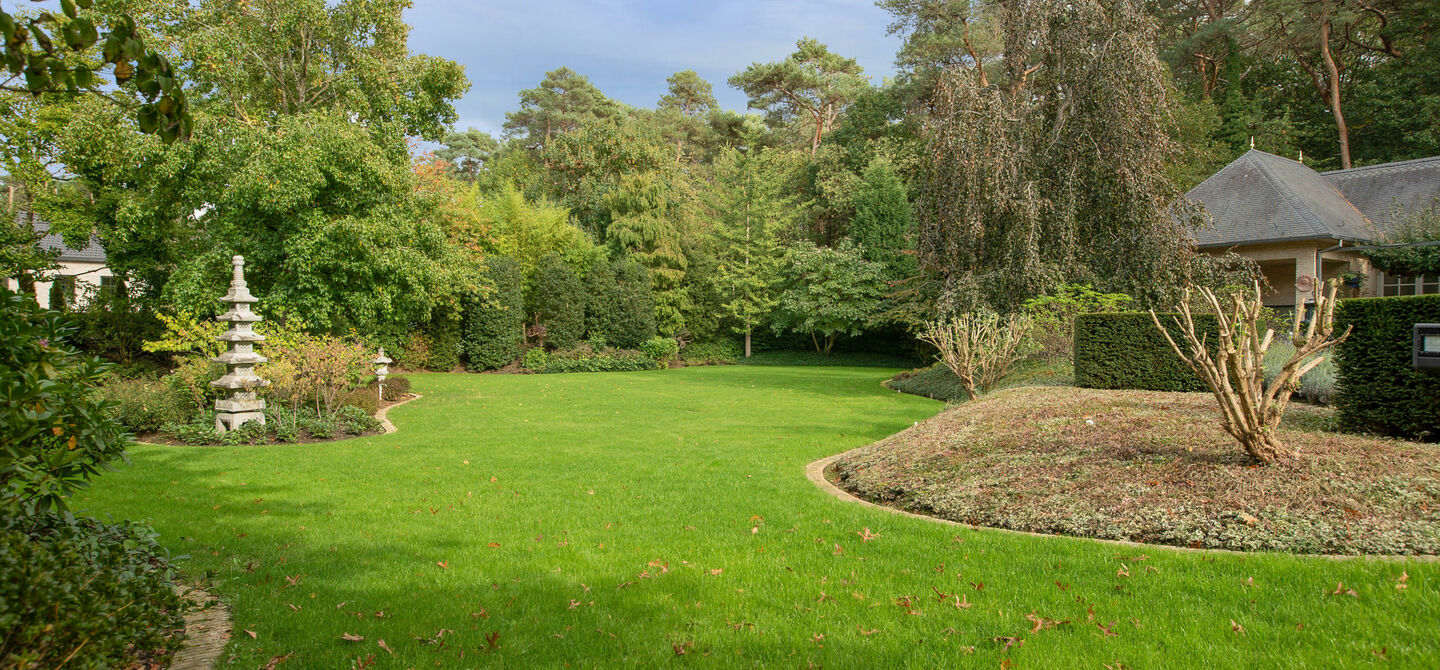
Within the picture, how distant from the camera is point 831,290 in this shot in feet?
88.6

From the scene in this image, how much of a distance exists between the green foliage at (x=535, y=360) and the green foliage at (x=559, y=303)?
39.5 inches

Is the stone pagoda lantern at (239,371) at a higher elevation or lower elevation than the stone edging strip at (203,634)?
higher

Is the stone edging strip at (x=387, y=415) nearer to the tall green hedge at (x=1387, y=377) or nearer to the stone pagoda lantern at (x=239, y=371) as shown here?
the stone pagoda lantern at (x=239, y=371)

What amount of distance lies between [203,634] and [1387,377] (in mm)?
8311

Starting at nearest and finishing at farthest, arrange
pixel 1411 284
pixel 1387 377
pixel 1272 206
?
pixel 1387 377 < pixel 1411 284 < pixel 1272 206

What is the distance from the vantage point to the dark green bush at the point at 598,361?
23.4 metres

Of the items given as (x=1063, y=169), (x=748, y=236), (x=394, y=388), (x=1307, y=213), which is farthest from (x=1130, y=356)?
(x=748, y=236)

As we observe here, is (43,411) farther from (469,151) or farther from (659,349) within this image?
(469,151)

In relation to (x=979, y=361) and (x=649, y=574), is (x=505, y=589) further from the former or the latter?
(x=979, y=361)

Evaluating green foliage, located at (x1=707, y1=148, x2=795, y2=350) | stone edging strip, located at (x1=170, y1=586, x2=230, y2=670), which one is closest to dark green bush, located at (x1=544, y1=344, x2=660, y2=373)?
green foliage, located at (x1=707, y1=148, x2=795, y2=350)

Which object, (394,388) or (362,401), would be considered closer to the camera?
(362,401)

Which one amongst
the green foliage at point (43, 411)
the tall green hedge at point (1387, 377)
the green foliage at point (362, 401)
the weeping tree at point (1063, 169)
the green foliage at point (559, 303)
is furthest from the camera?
the green foliage at point (559, 303)

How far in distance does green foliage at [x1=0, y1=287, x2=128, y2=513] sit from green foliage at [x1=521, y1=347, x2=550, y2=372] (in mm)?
20351

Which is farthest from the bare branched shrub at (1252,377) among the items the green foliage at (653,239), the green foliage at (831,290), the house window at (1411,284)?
Result: the green foliage at (653,239)
